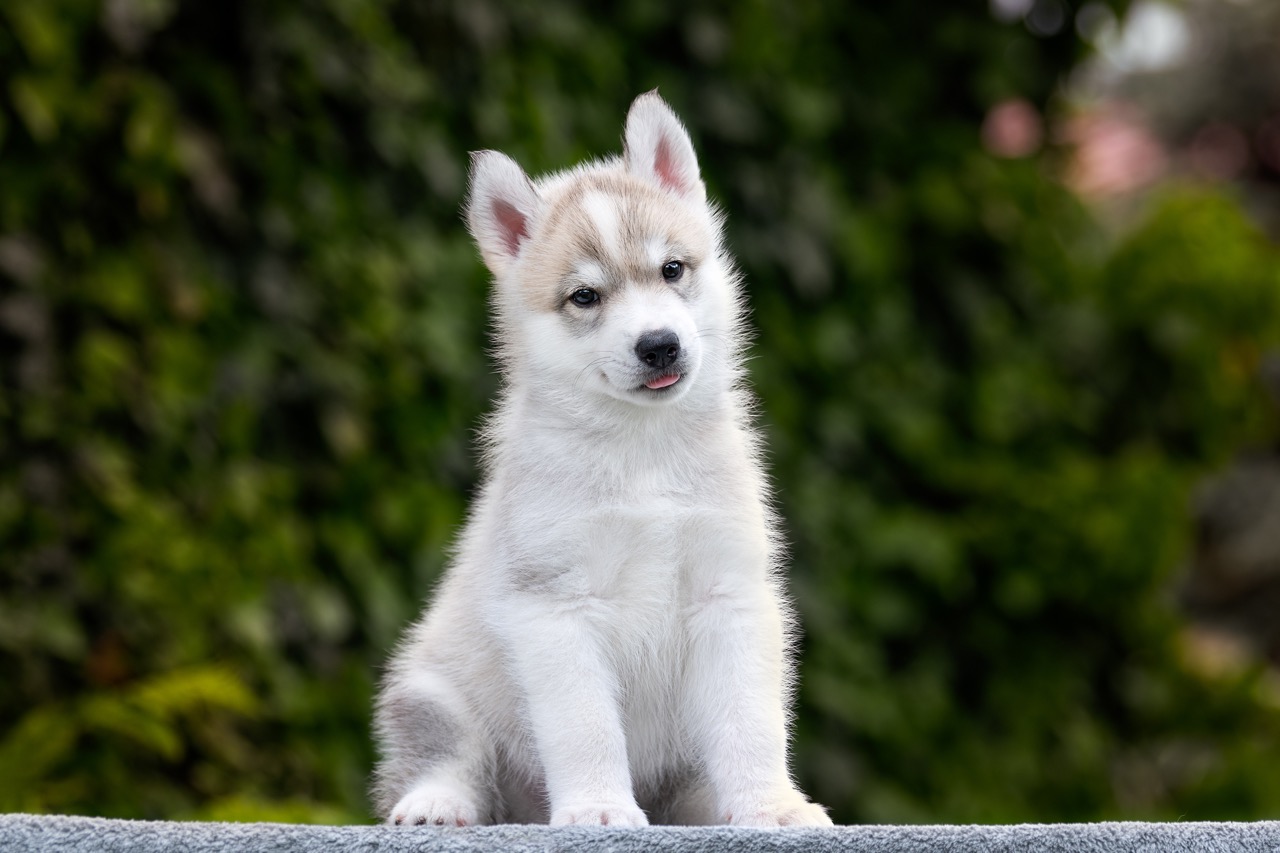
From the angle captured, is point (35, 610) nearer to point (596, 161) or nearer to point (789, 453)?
point (596, 161)

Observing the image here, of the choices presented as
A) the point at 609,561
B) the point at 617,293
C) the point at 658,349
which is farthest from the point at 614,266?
the point at 609,561

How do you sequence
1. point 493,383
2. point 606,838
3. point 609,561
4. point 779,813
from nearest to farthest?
point 606,838
point 779,813
point 609,561
point 493,383

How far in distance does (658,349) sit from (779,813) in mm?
698

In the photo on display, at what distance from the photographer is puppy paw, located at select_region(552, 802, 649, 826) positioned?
189cm

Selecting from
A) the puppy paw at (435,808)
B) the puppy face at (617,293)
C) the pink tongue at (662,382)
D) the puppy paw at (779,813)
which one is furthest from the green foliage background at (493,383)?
the puppy paw at (779,813)

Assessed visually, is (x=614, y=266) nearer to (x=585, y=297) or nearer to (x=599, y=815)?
(x=585, y=297)

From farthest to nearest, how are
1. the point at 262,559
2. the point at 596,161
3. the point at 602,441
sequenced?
1. the point at 262,559
2. the point at 596,161
3. the point at 602,441

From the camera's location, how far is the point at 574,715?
1.97 meters

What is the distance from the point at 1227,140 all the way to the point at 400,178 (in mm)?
9310

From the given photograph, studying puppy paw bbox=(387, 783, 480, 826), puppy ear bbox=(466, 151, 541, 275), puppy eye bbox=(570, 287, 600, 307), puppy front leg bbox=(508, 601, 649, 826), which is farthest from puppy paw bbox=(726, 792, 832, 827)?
puppy ear bbox=(466, 151, 541, 275)

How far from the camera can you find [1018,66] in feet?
21.1

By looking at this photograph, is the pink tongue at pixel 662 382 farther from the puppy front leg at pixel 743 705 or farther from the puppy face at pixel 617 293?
the puppy front leg at pixel 743 705

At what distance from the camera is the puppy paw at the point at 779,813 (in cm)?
194

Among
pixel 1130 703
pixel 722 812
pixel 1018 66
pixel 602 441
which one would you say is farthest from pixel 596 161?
pixel 1130 703
